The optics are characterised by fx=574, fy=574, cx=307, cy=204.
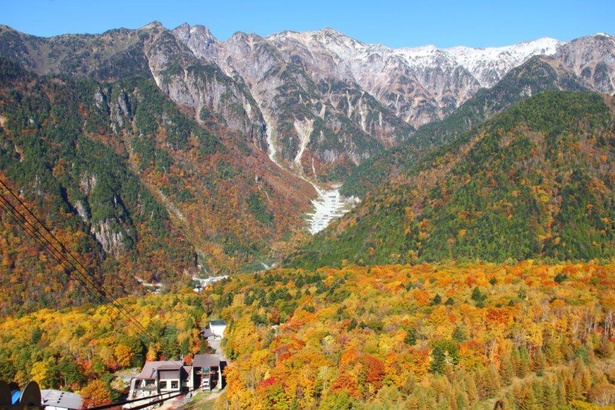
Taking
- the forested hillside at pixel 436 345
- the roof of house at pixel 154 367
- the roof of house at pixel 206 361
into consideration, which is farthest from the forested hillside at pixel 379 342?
the roof of house at pixel 154 367

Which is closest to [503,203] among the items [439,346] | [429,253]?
[429,253]

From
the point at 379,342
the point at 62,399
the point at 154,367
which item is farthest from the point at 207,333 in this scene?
the point at 62,399

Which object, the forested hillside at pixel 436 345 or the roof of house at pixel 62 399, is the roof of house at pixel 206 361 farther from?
the roof of house at pixel 62 399

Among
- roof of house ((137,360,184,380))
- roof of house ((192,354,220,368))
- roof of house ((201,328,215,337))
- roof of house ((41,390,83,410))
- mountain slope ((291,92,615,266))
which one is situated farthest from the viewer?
mountain slope ((291,92,615,266))

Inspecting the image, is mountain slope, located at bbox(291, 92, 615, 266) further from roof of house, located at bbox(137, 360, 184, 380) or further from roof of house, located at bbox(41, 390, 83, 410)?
roof of house, located at bbox(41, 390, 83, 410)

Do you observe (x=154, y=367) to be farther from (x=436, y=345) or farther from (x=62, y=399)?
(x=436, y=345)

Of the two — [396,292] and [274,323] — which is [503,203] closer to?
[396,292]

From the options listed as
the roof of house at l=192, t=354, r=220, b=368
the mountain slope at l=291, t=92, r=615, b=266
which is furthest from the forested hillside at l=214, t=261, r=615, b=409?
the mountain slope at l=291, t=92, r=615, b=266
